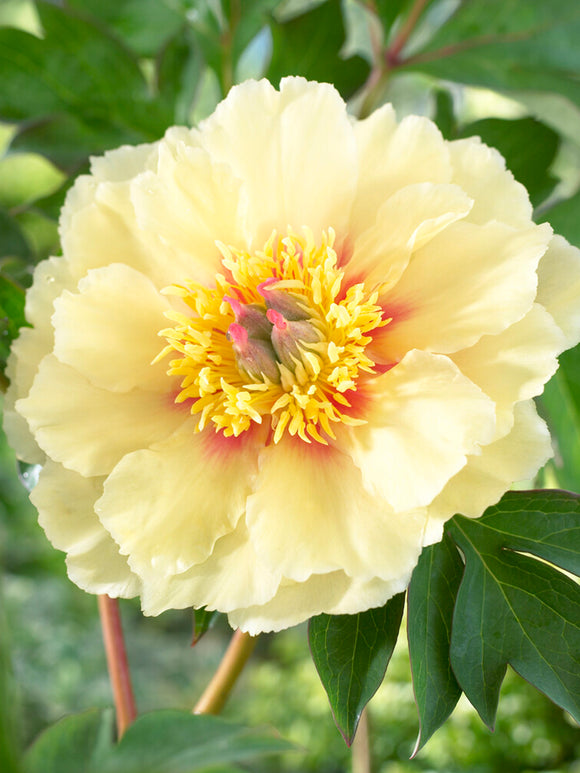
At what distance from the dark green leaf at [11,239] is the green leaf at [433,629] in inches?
14.5

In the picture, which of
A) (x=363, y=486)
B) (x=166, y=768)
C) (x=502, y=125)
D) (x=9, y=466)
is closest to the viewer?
(x=166, y=768)

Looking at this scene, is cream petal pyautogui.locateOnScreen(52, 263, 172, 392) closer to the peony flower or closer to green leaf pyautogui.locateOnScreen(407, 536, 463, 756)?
the peony flower

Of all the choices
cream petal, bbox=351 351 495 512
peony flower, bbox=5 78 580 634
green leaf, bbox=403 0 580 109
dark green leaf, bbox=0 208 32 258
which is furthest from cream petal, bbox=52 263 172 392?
green leaf, bbox=403 0 580 109

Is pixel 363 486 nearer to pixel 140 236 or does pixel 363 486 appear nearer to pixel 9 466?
pixel 140 236

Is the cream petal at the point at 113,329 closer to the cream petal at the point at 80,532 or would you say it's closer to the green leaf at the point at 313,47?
the cream petal at the point at 80,532

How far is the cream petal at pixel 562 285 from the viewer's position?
0.34m

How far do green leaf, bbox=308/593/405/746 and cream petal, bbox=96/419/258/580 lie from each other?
0.23ft

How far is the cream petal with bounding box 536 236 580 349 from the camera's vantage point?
0.34 metres

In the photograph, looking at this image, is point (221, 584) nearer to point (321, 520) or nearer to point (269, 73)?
point (321, 520)

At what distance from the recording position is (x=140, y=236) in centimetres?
39

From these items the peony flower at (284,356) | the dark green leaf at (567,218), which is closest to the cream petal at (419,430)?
the peony flower at (284,356)

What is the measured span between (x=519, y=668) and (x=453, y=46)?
45cm

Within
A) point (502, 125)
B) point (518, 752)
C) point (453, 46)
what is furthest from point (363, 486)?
point (518, 752)

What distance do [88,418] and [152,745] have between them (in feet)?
0.58
